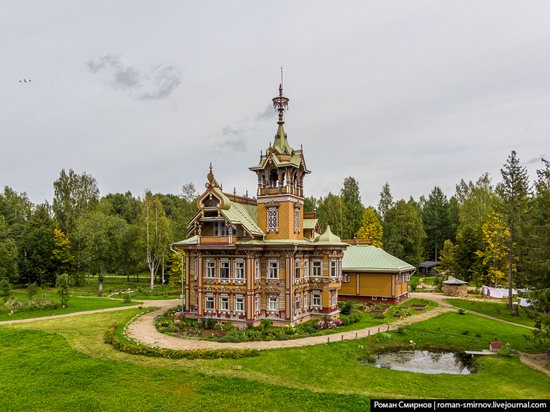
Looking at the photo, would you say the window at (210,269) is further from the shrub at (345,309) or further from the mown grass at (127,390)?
the shrub at (345,309)

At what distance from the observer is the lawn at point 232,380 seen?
62.1 ft

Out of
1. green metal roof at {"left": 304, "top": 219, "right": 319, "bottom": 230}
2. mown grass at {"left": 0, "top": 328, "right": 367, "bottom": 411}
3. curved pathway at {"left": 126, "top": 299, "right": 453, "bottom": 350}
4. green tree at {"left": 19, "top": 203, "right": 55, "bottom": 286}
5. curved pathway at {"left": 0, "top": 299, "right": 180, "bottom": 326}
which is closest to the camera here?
mown grass at {"left": 0, "top": 328, "right": 367, "bottom": 411}

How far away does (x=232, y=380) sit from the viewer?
20.7 metres

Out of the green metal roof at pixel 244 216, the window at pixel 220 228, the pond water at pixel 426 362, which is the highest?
the green metal roof at pixel 244 216

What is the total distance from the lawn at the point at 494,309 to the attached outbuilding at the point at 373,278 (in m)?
6.11

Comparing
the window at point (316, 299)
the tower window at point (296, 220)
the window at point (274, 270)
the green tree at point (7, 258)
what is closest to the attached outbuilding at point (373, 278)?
the window at point (316, 299)

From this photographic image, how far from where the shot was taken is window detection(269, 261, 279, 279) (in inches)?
1294

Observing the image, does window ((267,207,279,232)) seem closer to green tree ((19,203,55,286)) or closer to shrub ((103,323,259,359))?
shrub ((103,323,259,359))

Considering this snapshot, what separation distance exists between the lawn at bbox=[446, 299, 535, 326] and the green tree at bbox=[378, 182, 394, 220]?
124 feet

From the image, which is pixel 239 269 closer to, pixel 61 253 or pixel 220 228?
pixel 220 228

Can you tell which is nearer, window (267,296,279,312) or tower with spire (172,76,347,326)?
tower with spire (172,76,347,326)

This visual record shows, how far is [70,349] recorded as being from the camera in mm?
25906

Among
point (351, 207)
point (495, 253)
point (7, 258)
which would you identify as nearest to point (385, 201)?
point (351, 207)

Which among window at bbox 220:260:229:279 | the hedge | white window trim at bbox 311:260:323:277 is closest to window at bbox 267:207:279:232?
window at bbox 220:260:229:279
